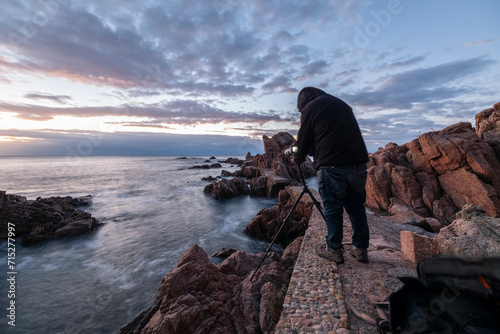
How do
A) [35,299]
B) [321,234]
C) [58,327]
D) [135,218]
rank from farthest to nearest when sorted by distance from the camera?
[135,218] < [35,299] < [58,327] < [321,234]

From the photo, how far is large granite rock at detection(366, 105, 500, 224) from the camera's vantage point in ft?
33.6

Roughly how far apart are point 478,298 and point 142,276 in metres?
8.70

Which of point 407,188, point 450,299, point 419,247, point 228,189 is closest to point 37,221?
point 228,189

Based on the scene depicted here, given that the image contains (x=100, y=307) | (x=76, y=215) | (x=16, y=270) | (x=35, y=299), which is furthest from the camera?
(x=76, y=215)

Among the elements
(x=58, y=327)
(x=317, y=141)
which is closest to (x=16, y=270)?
(x=58, y=327)

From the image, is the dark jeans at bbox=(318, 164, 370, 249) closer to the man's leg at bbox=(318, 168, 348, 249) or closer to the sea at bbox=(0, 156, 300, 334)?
the man's leg at bbox=(318, 168, 348, 249)

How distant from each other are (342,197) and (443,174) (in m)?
13.3

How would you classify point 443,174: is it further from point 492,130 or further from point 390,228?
point 390,228

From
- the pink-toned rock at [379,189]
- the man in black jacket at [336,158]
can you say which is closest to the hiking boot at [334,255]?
the man in black jacket at [336,158]

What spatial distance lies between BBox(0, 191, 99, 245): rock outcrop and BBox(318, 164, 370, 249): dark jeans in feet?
46.1

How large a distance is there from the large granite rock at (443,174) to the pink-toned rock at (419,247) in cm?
1070

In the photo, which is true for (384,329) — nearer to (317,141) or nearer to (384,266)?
(384,266)

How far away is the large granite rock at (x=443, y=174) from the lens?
10.2 meters

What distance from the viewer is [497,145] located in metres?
11.3
